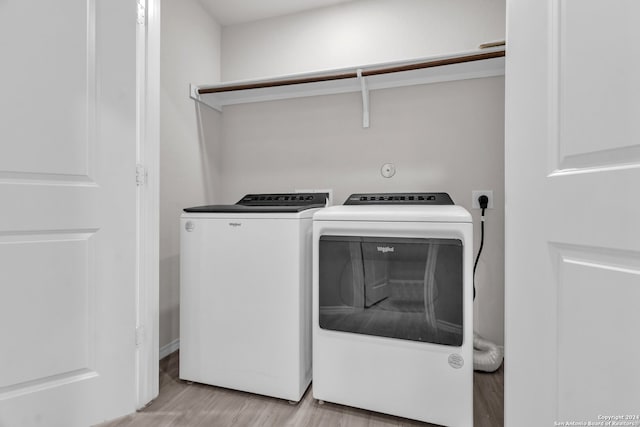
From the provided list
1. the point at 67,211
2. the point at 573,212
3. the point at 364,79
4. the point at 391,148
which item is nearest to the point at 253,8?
the point at 364,79

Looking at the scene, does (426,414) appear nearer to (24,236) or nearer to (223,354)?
(223,354)

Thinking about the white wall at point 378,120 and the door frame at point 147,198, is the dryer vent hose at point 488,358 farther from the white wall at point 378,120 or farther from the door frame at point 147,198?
the door frame at point 147,198

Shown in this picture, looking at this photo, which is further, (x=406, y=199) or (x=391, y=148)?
(x=391, y=148)

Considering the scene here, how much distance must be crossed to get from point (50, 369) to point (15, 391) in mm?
95

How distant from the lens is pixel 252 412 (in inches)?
52.1

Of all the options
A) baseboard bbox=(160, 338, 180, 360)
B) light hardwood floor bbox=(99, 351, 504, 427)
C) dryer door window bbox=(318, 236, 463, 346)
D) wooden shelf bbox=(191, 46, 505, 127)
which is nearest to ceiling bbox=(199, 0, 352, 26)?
wooden shelf bbox=(191, 46, 505, 127)

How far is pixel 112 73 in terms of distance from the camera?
114cm

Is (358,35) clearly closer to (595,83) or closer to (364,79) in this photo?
(364,79)

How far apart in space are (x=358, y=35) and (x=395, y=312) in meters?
1.82

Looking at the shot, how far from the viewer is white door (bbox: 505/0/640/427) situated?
531 mm

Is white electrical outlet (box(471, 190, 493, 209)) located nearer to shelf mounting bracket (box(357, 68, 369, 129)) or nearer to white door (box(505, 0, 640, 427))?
shelf mounting bracket (box(357, 68, 369, 129))

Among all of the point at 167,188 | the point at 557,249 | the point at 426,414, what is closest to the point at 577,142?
the point at 557,249

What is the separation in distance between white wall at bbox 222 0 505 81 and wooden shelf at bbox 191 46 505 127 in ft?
0.62

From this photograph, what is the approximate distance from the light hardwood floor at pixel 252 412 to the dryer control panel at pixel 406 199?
3.22ft
